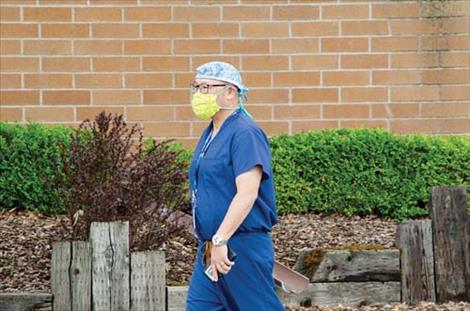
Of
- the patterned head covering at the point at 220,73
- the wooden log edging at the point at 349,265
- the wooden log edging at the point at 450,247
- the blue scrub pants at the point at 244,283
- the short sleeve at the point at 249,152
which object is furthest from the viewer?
the wooden log edging at the point at 450,247

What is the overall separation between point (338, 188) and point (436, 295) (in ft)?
7.11

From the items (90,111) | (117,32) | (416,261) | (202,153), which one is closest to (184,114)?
(90,111)

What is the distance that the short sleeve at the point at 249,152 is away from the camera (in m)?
5.96

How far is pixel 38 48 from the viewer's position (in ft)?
37.6

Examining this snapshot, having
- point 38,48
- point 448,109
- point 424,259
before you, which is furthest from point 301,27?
point 424,259

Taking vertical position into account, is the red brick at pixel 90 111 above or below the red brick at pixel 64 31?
below

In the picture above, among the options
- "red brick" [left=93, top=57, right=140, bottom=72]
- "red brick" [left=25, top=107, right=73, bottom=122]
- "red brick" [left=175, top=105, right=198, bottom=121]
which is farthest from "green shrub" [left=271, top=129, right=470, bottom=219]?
"red brick" [left=25, top=107, right=73, bottom=122]

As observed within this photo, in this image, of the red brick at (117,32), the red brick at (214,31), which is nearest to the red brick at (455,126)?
the red brick at (214,31)

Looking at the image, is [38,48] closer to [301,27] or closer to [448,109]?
[301,27]

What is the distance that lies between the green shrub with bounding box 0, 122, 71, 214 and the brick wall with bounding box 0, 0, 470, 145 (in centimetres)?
105

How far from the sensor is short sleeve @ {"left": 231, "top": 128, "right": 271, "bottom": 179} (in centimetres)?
596

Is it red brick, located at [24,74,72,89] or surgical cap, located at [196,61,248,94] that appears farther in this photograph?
red brick, located at [24,74,72,89]

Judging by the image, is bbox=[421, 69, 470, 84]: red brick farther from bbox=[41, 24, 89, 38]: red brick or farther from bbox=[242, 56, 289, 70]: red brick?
bbox=[41, 24, 89, 38]: red brick

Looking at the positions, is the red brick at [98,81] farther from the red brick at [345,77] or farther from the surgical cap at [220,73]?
the surgical cap at [220,73]
